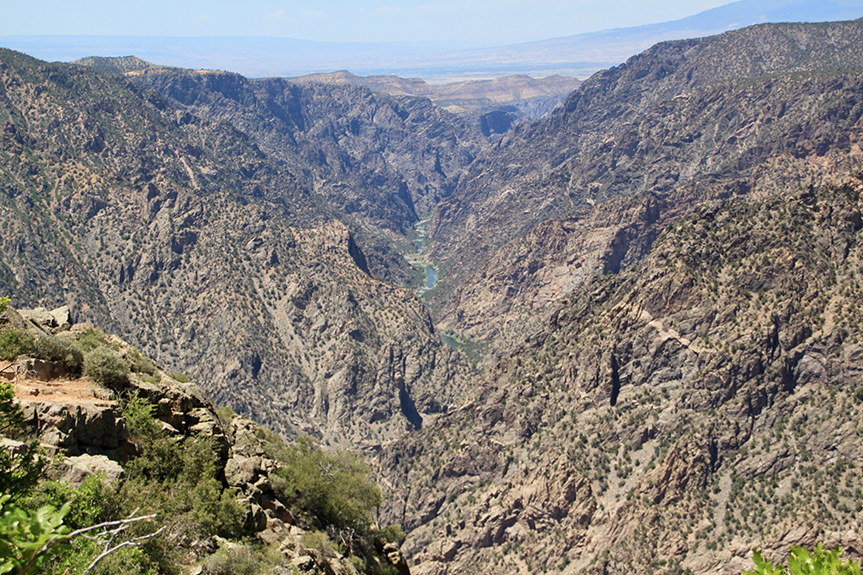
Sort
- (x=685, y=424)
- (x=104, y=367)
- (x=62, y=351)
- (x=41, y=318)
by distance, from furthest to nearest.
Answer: (x=685, y=424), (x=41, y=318), (x=104, y=367), (x=62, y=351)

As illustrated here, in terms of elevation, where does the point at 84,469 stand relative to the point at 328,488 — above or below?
above

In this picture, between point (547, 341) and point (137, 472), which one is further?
point (547, 341)

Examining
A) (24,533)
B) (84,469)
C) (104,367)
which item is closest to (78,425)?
(84,469)

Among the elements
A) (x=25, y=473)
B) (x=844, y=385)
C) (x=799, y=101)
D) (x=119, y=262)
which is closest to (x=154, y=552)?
(x=25, y=473)

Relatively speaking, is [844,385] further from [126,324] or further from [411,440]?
[126,324]

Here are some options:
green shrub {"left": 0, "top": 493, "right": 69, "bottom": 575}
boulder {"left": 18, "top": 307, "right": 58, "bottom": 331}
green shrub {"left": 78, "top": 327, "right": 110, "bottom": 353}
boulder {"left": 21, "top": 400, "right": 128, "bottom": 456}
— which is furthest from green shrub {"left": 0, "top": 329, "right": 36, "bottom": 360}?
green shrub {"left": 0, "top": 493, "right": 69, "bottom": 575}

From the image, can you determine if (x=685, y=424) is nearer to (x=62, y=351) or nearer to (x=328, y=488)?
(x=328, y=488)

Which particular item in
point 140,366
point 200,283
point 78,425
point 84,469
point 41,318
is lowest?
point 200,283

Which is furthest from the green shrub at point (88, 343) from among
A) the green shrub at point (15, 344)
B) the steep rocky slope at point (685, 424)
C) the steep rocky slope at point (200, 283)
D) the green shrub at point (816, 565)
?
the steep rocky slope at point (200, 283)
